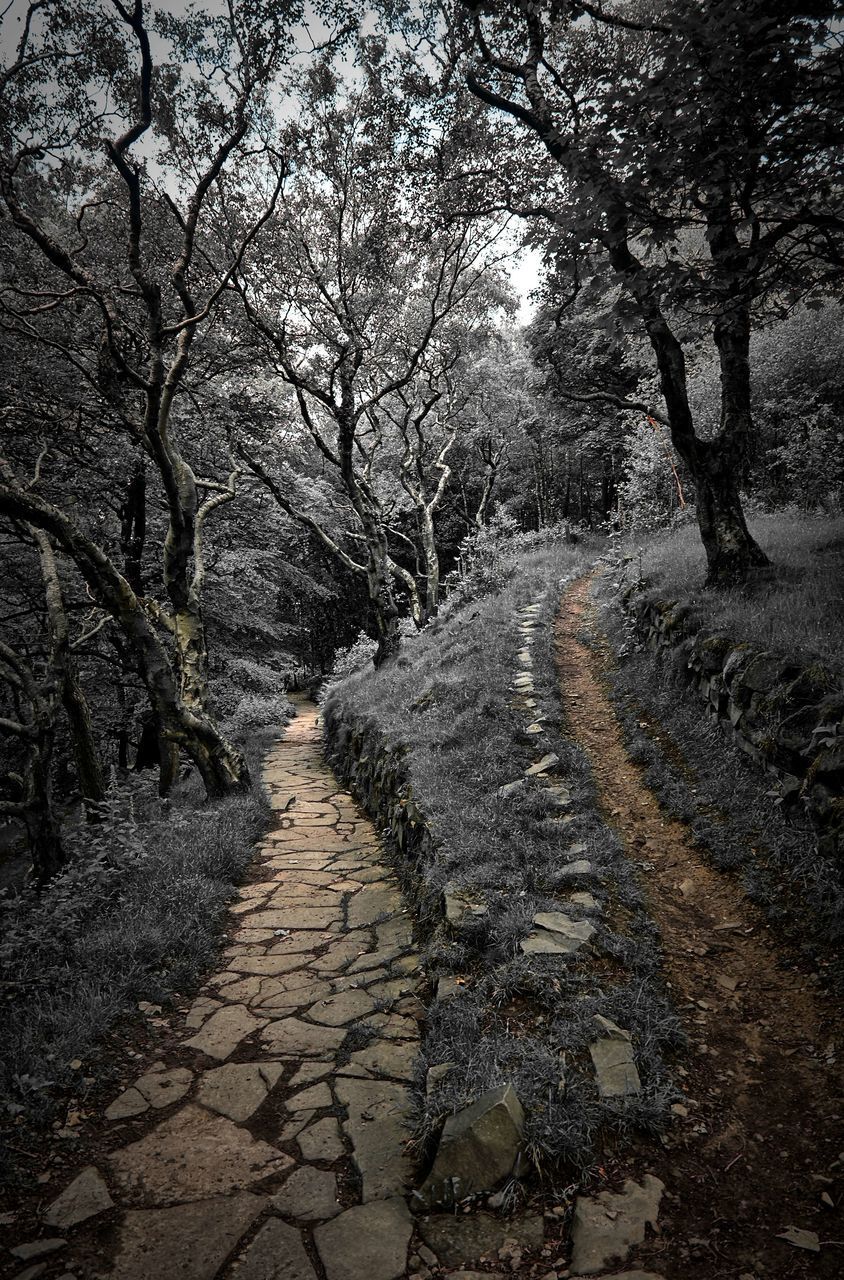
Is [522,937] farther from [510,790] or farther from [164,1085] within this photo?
[164,1085]

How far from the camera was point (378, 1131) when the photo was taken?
269 centimetres

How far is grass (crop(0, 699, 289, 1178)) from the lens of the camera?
117 inches

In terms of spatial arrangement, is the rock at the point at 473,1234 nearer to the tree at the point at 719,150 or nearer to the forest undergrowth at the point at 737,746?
the forest undergrowth at the point at 737,746

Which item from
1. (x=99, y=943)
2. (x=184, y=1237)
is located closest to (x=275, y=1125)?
(x=184, y=1237)

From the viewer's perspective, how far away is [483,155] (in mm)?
9867

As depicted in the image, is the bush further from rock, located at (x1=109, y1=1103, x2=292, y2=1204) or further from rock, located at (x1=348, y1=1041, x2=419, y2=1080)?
rock, located at (x1=348, y1=1041, x2=419, y2=1080)

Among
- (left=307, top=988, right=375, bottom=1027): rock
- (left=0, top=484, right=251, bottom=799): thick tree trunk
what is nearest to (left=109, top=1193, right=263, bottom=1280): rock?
(left=307, top=988, right=375, bottom=1027): rock

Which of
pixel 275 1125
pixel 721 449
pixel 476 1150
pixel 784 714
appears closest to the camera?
pixel 476 1150

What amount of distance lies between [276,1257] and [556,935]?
191 cm

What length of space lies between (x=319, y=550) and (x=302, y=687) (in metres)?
6.99

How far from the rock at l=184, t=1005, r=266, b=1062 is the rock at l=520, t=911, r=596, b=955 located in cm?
172

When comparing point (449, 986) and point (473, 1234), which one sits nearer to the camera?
point (473, 1234)

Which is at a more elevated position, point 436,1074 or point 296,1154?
point 436,1074

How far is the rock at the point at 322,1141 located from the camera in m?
2.59
